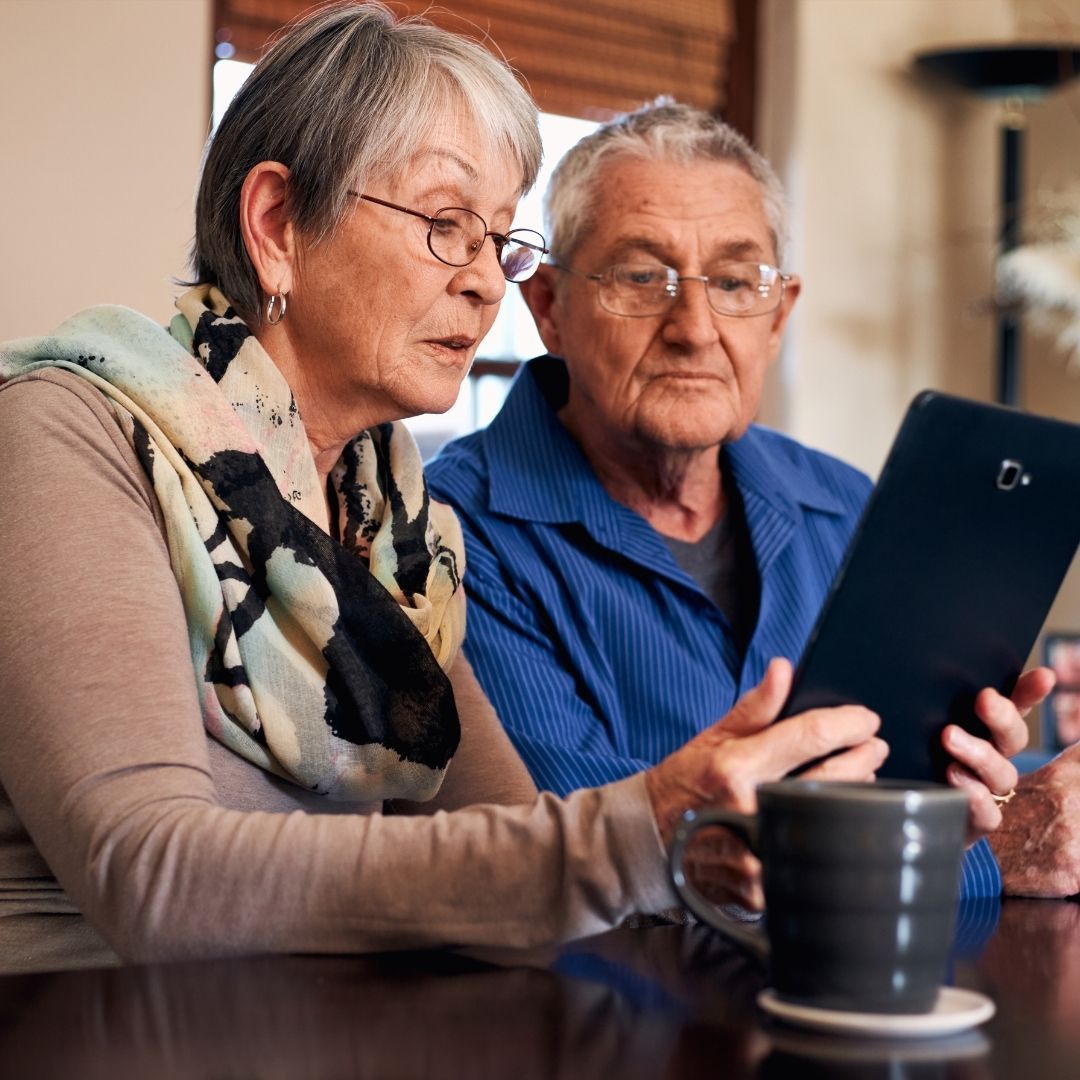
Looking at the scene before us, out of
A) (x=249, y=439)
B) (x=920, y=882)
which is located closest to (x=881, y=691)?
(x=920, y=882)

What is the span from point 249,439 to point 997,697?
24.3 inches

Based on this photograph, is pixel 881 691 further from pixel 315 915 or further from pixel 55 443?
pixel 55 443

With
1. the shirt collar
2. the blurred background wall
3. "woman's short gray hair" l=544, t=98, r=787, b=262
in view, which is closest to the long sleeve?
the shirt collar

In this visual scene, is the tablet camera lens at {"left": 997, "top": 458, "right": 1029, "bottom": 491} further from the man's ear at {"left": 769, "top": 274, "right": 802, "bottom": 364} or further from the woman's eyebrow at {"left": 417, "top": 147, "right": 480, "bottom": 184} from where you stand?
the man's ear at {"left": 769, "top": 274, "right": 802, "bottom": 364}

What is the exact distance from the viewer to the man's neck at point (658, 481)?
1.80 m

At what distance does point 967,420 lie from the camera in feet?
3.04

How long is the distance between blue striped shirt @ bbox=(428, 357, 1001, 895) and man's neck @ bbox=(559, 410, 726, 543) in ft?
0.12

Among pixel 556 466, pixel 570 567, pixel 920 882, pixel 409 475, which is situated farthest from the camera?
pixel 556 466

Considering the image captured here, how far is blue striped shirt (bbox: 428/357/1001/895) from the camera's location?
1.55m

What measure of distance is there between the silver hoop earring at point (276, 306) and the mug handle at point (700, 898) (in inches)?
29.0

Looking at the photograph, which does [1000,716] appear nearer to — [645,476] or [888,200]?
[645,476]

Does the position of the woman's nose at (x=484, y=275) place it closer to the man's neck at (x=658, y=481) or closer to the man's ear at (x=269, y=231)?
the man's ear at (x=269, y=231)

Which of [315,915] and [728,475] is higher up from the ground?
[728,475]

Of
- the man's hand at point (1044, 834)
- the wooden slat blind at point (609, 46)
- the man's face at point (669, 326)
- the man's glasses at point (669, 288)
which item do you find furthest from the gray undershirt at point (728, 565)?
the wooden slat blind at point (609, 46)
